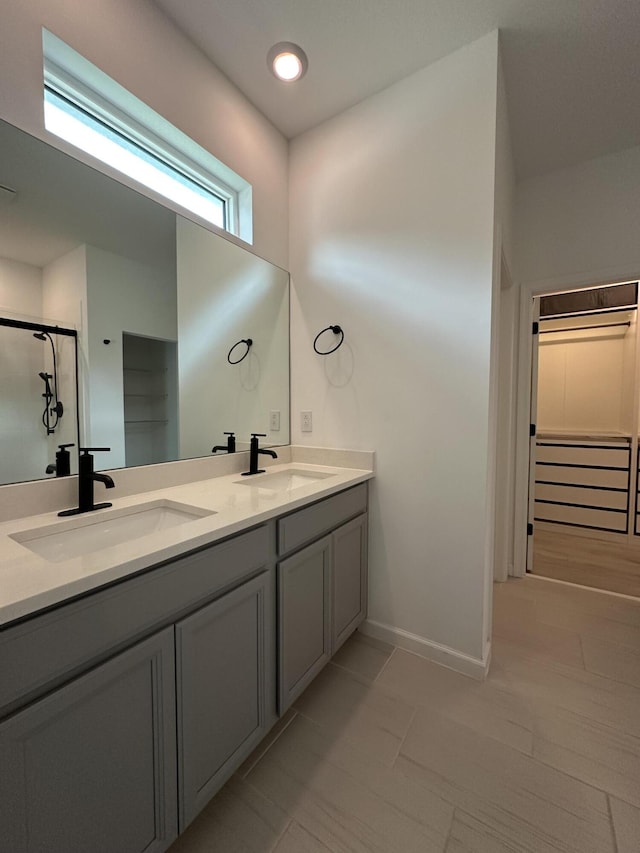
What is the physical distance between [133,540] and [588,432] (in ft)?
14.1

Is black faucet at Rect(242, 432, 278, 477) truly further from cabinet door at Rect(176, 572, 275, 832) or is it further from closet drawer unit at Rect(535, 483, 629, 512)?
closet drawer unit at Rect(535, 483, 629, 512)

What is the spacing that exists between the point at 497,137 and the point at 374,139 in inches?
24.2

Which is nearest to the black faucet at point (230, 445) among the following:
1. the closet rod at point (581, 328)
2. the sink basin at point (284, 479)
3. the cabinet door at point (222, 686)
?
the sink basin at point (284, 479)

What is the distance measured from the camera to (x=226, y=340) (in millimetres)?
1960

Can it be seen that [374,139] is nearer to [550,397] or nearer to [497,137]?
[497,137]

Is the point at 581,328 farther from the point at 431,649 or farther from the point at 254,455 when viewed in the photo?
the point at 254,455

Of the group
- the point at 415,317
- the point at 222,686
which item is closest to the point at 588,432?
the point at 415,317

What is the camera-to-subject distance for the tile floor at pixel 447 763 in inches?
40.7

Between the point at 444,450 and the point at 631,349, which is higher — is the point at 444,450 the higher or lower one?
the lower one

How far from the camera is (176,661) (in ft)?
3.01

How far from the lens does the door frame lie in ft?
8.00

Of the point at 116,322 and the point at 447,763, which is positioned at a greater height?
the point at 116,322

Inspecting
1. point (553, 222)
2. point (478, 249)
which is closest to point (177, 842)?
point (478, 249)

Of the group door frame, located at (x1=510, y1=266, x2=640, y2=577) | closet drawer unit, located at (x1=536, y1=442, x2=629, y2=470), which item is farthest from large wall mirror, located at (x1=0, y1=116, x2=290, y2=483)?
closet drawer unit, located at (x1=536, y1=442, x2=629, y2=470)
